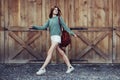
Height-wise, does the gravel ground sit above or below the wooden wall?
below

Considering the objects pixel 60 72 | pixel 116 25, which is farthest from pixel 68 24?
pixel 60 72

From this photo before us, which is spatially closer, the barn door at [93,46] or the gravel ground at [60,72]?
the gravel ground at [60,72]

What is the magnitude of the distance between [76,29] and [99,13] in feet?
2.89

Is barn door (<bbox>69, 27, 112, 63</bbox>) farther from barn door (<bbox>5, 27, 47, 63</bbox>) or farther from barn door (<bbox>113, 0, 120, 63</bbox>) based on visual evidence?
barn door (<bbox>5, 27, 47, 63</bbox>)

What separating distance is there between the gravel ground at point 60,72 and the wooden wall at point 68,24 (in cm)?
42

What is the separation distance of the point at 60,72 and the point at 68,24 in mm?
1987

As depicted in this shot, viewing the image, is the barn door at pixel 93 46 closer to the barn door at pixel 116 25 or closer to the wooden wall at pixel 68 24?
the wooden wall at pixel 68 24

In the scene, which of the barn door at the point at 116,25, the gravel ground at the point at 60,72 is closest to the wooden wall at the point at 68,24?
the barn door at the point at 116,25

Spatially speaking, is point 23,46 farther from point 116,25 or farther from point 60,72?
point 116,25

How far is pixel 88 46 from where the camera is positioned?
1409 cm

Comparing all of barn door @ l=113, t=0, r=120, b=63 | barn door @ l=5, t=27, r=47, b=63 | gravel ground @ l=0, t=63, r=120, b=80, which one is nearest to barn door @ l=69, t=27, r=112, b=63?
barn door @ l=113, t=0, r=120, b=63

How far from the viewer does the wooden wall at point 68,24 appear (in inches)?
552

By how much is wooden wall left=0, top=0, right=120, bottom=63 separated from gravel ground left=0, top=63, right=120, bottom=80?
42 cm

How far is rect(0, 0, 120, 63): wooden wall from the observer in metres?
14.0
